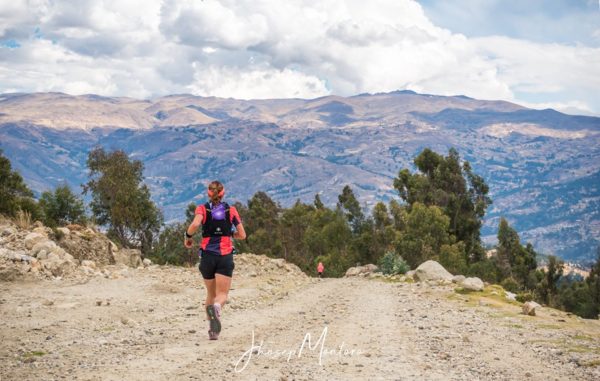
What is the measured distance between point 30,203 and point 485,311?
95.5 feet

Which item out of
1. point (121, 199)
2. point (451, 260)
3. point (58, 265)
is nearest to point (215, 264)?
point (58, 265)


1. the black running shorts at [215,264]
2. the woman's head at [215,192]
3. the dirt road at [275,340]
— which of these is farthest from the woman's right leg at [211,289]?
the woman's head at [215,192]

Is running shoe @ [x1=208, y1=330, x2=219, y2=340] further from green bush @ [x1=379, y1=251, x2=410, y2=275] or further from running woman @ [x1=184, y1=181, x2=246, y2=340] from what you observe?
green bush @ [x1=379, y1=251, x2=410, y2=275]

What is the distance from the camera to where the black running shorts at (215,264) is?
38.5ft

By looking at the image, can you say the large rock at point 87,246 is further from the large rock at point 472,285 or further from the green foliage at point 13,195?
the large rock at point 472,285

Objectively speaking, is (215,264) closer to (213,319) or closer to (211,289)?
(211,289)

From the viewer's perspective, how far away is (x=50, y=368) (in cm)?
888

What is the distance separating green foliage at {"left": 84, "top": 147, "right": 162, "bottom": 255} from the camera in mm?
50491

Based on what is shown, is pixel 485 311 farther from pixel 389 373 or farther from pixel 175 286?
pixel 175 286

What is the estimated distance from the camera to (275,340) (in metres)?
11.6

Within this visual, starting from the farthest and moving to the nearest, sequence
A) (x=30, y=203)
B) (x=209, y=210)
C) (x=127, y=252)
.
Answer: (x=30, y=203) < (x=127, y=252) < (x=209, y=210)

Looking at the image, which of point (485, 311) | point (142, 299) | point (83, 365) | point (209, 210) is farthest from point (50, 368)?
point (485, 311)

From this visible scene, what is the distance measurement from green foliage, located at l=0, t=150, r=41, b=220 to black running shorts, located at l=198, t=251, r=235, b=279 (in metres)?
25.5

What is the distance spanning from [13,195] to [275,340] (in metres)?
28.9
